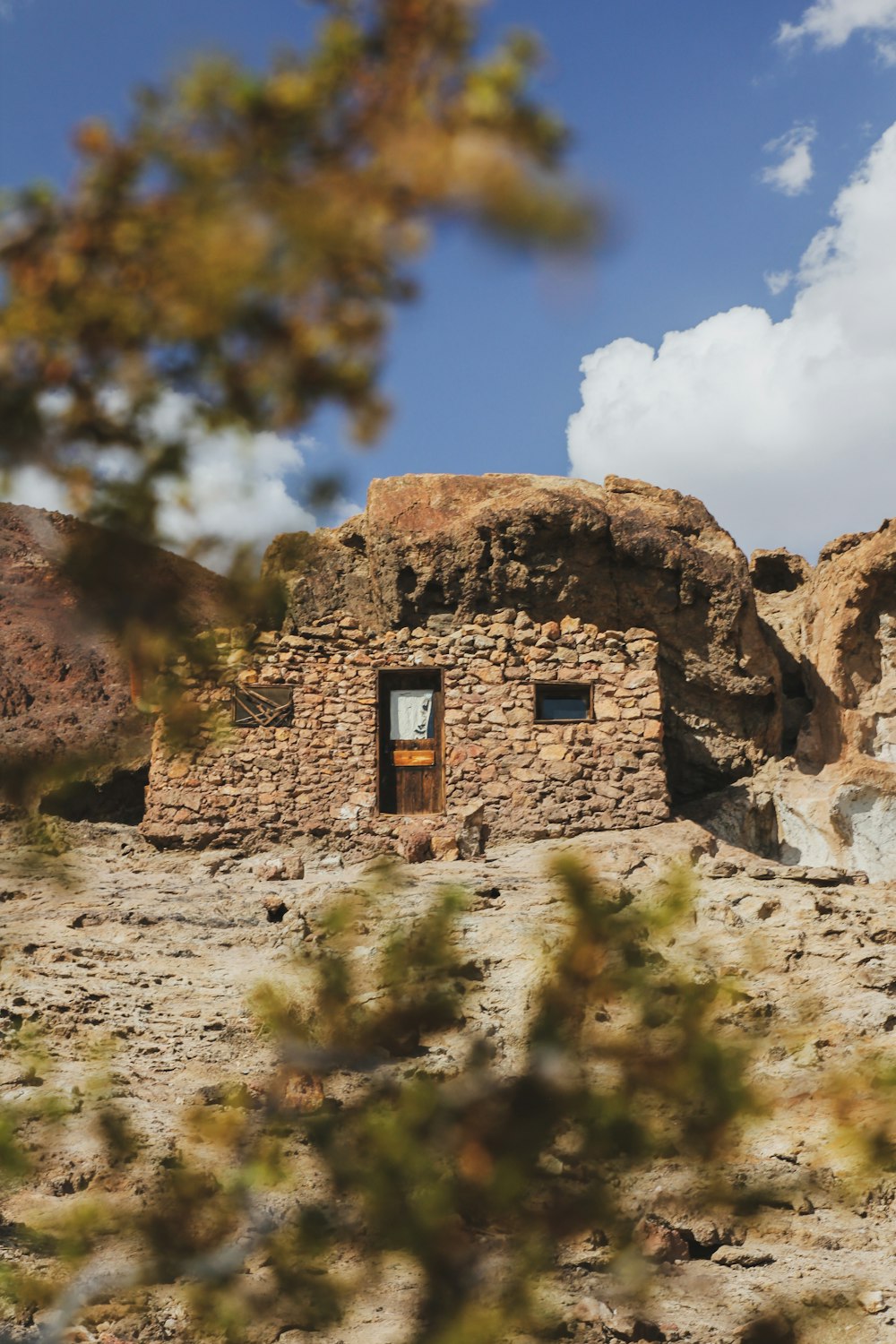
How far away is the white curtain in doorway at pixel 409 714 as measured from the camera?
12.2 m

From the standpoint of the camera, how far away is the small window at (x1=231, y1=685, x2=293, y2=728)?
39.0 ft

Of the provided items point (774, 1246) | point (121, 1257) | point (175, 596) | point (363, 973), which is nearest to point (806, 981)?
point (774, 1246)

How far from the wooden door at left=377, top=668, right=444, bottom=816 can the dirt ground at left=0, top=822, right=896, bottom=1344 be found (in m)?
1.11

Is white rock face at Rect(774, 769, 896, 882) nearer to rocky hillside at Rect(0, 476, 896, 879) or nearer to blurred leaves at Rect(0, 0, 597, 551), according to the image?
rocky hillside at Rect(0, 476, 896, 879)

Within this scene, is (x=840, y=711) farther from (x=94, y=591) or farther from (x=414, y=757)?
(x=94, y=591)

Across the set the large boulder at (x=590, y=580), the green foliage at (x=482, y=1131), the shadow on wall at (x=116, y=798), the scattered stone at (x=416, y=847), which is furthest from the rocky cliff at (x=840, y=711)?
the green foliage at (x=482, y=1131)

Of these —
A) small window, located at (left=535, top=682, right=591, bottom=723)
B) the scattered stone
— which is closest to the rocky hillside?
small window, located at (left=535, top=682, right=591, bottom=723)

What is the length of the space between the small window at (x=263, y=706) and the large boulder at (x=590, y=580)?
1.61 m

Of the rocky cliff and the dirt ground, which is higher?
the rocky cliff

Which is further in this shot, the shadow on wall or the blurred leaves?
the shadow on wall

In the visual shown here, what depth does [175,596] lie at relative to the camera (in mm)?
3170

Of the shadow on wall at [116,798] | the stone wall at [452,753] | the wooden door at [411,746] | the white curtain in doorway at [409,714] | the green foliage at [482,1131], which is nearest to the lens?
the green foliage at [482,1131]

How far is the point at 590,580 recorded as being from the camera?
13711mm

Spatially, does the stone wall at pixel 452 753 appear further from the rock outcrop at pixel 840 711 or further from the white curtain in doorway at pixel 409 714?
the rock outcrop at pixel 840 711
